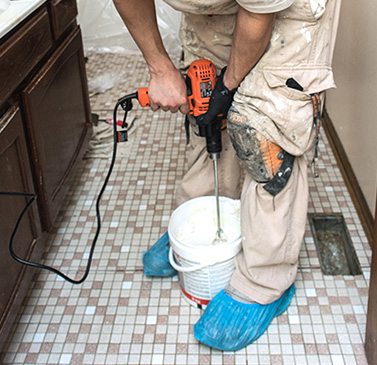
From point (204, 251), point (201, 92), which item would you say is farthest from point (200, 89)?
point (204, 251)

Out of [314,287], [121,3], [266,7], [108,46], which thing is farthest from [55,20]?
[108,46]

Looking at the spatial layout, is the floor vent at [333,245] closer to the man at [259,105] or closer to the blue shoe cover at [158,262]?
the man at [259,105]

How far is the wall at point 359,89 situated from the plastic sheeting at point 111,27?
4.45 ft

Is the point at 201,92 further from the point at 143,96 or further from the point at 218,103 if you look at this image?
the point at 143,96

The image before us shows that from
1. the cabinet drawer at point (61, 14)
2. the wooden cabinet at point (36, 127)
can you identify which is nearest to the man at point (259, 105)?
the wooden cabinet at point (36, 127)

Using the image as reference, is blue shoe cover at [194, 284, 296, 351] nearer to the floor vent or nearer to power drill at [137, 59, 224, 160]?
the floor vent

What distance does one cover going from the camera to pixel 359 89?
72.5 inches

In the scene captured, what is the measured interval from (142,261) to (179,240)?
32 cm

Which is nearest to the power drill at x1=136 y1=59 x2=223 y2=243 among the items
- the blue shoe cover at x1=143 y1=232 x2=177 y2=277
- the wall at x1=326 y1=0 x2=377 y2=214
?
the blue shoe cover at x1=143 y1=232 x2=177 y2=277

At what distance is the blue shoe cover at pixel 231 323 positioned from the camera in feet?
4.49

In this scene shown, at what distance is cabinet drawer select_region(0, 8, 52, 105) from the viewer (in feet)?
4.20

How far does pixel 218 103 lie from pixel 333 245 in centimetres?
77

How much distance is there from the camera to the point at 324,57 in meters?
1.21

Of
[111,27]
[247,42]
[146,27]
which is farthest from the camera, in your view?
[111,27]
